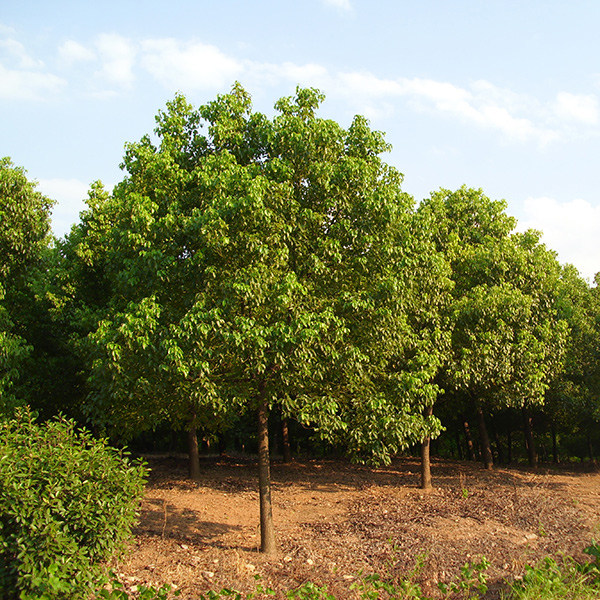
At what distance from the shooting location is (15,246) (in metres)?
18.7

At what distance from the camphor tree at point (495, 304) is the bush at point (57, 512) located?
13.6 m

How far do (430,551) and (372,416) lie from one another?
3.46 m

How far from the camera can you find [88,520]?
770cm

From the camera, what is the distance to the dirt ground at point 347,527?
10.8 meters

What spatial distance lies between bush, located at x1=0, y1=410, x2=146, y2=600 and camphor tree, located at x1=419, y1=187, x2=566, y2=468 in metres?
13.6

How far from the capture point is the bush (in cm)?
719

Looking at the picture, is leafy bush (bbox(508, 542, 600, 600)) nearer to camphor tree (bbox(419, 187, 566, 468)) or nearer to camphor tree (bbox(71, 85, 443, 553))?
camphor tree (bbox(71, 85, 443, 553))

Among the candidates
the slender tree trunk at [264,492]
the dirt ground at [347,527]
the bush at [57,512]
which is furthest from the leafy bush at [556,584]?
the bush at [57,512]

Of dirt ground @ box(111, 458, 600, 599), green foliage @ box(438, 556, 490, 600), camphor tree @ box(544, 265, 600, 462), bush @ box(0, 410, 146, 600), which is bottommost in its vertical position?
dirt ground @ box(111, 458, 600, 599)

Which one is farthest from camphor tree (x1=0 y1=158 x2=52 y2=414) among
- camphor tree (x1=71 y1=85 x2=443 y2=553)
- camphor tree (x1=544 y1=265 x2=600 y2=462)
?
camphor tree (x1=544 y1=265 x2=600 y2=462)

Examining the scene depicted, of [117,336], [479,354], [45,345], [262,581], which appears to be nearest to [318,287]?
[117,336]

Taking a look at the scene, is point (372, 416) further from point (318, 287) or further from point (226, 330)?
point (226, 330)

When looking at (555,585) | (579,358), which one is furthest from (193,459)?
(579,358)

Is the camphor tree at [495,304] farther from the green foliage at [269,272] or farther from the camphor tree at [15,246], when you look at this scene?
the camphor tree at [15,246]
